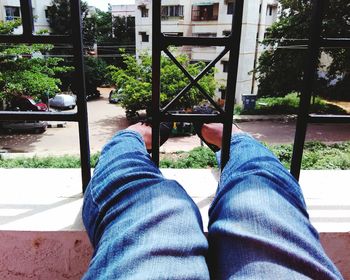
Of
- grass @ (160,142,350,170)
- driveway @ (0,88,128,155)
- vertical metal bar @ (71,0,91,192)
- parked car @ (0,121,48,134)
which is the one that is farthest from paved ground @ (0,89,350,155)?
vertical metal bar @ (71,0,91,192)

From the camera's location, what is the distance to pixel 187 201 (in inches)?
32.8

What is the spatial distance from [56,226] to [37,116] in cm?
38

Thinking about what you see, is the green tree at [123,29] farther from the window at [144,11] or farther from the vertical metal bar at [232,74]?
the vertical metal bar at [232,74]

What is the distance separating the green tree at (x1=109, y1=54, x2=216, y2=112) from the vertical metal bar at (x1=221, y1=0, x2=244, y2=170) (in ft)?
32.4

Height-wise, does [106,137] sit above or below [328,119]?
below

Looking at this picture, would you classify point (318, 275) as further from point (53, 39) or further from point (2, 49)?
point (2, 49)

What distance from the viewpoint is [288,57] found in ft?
41.0

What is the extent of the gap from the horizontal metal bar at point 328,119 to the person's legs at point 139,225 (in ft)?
1.88

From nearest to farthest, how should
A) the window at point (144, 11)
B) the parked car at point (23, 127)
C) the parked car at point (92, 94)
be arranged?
the parked car at point (23, 127) < the window at point (144, 11) < the parked car at point (92, 94)

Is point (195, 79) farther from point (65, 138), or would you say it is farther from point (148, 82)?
point (65, 138)

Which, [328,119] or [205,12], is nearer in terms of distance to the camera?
[328,119]

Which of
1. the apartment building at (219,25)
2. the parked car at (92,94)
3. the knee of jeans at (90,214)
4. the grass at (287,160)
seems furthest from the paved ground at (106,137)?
the knee of jeans at (90,214)

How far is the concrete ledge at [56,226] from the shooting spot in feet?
3.54

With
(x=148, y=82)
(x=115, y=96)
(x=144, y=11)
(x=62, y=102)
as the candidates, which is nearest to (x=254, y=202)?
(x=148, y=82)
